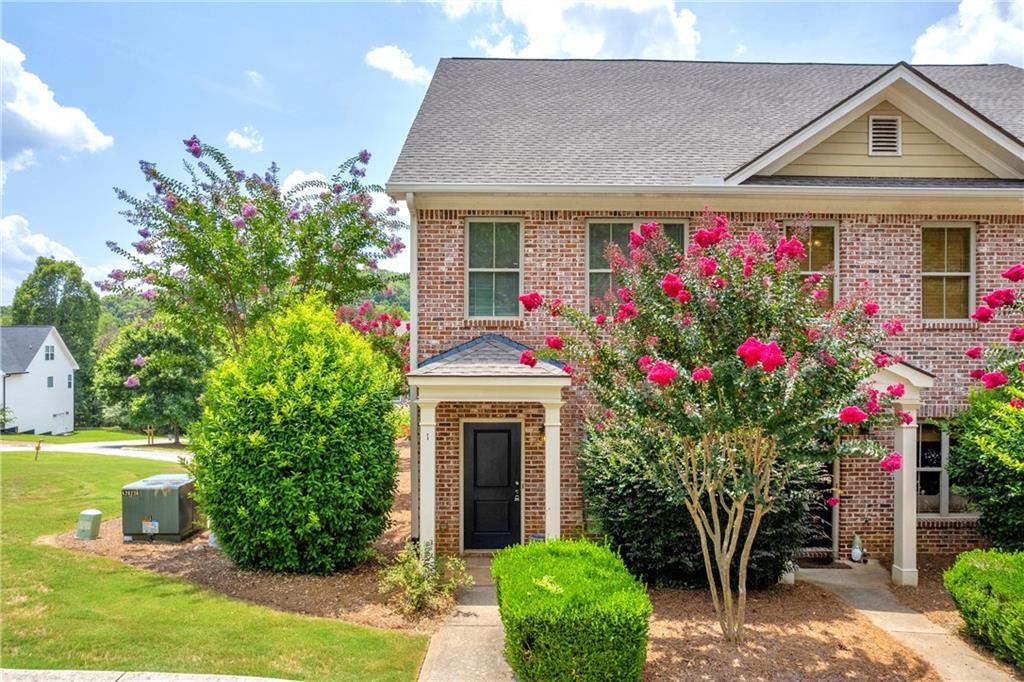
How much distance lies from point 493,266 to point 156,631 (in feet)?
20.5

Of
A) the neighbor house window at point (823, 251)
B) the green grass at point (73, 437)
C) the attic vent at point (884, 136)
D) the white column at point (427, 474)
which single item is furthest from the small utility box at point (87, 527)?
the green grass at point (73, 437)

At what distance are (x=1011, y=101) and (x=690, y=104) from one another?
6.28 m

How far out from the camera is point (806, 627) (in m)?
6.40

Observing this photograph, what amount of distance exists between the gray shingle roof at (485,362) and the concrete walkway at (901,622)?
4.66 m

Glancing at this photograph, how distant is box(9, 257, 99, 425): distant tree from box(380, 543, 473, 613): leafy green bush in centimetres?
5181

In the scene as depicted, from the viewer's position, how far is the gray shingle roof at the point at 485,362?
25.4 feet

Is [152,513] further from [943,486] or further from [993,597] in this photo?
[943,486]

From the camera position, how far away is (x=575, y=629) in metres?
4.64

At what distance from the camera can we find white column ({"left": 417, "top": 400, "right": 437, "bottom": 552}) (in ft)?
24.9

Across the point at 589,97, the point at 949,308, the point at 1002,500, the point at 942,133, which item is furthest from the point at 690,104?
the point at 1002,500

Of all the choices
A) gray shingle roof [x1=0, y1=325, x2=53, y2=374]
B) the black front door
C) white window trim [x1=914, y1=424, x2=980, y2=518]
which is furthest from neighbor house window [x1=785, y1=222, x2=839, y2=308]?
gray shingle roof [x1=0, y1=325, x2=53, y2=374]

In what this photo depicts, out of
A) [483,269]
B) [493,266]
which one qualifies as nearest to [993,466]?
[493,266]

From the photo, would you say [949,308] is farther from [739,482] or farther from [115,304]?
[115,304]

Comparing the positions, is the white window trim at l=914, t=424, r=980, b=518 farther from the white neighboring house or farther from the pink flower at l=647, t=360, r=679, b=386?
the white neighboring house
